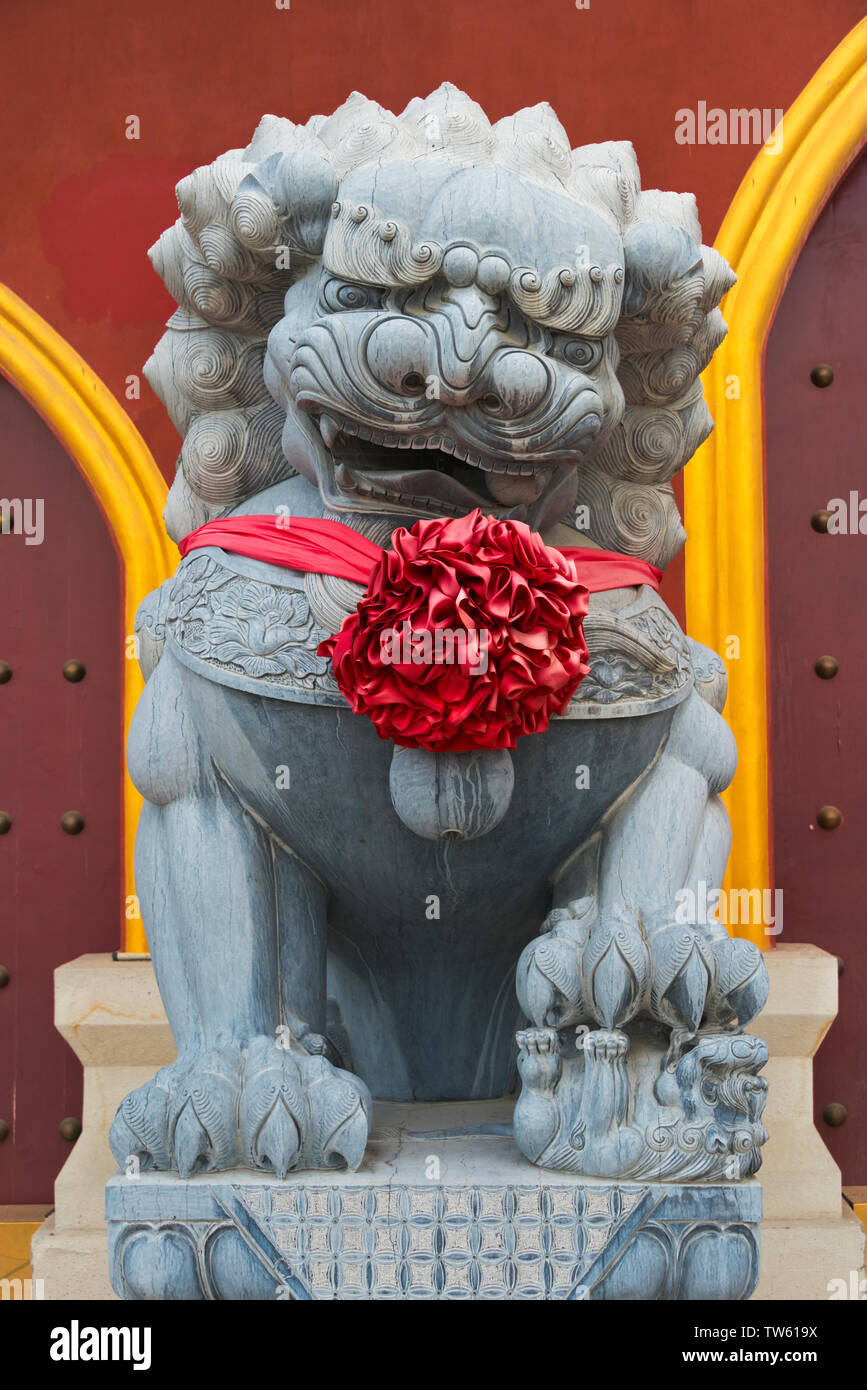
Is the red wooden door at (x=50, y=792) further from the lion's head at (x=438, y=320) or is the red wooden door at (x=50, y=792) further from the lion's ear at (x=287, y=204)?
the lion's ear at (x=287, y=204)

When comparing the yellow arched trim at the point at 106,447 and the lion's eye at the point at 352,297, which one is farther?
the yellow arched trim at the point at 106,447

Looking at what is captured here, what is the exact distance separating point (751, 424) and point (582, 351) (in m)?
0.80

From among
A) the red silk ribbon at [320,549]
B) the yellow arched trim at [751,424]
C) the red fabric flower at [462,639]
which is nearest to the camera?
the red fabric flower at [462,639]

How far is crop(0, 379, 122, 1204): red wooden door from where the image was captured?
1833 mm

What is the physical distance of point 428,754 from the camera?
1.01m

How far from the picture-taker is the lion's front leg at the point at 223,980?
3.37ft

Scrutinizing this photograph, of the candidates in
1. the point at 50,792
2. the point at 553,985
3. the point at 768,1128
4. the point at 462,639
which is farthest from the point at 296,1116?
the point at 50,792

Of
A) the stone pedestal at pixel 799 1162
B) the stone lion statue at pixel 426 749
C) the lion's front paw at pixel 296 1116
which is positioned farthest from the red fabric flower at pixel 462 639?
the stone pedestal at pixel 799 1162

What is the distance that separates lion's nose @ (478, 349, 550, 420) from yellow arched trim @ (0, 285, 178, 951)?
867 millimetres

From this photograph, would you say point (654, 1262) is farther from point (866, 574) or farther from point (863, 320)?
point (863, 320)

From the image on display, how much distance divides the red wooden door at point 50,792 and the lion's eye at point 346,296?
885mm

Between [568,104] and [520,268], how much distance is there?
95 cm

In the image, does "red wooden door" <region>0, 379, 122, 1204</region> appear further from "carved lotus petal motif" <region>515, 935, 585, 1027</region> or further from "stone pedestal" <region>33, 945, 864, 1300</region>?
"carved lotus petal motif" <region>515, 935, 585, 1027</region>

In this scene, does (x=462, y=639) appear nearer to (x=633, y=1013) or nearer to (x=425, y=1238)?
(x=633, y=1013)
